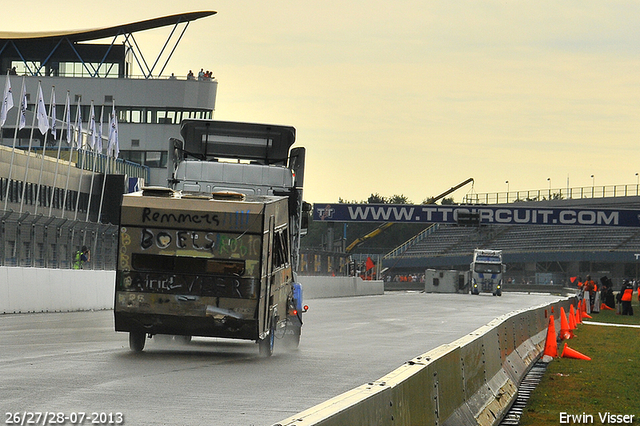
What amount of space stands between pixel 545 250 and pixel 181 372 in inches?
3510

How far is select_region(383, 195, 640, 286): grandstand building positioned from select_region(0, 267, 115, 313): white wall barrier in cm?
6613

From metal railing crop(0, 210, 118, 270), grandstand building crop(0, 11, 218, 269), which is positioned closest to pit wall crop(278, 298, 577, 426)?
metal railing crop(0, 210, 118, 270)

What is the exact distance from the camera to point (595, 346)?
2319 centimetres

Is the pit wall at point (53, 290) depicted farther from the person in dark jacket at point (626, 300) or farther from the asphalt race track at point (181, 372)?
the person in dark jacket at point (626, 300)

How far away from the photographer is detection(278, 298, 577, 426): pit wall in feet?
17.1

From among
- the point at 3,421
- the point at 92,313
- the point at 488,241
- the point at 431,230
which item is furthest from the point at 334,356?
the point at 431,230

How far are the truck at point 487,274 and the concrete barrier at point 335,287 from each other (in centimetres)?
866

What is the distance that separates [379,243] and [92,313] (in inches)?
5504

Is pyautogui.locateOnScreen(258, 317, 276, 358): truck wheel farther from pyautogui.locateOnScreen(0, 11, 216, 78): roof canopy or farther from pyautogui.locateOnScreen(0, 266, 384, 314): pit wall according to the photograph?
pyautogui.locateOnScreen(0, 11, 216, 78): roof canopy

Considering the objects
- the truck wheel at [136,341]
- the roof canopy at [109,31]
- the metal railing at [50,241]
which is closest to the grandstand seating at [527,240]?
the roof canopy at [109,31]

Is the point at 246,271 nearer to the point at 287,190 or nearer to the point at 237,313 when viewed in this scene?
the point at 237,313

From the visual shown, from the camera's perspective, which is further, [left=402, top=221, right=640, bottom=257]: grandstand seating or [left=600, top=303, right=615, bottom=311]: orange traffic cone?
[left=402, top=221, right=640, bottom=257]: grandstand seating

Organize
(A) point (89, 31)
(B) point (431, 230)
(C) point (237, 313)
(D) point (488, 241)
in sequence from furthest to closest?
(B) point (431, 230) → (D) point (488, 241) → (A) point (89, 31) → (C) point (237, 313)

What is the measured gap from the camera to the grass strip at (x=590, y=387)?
37.6 feet
